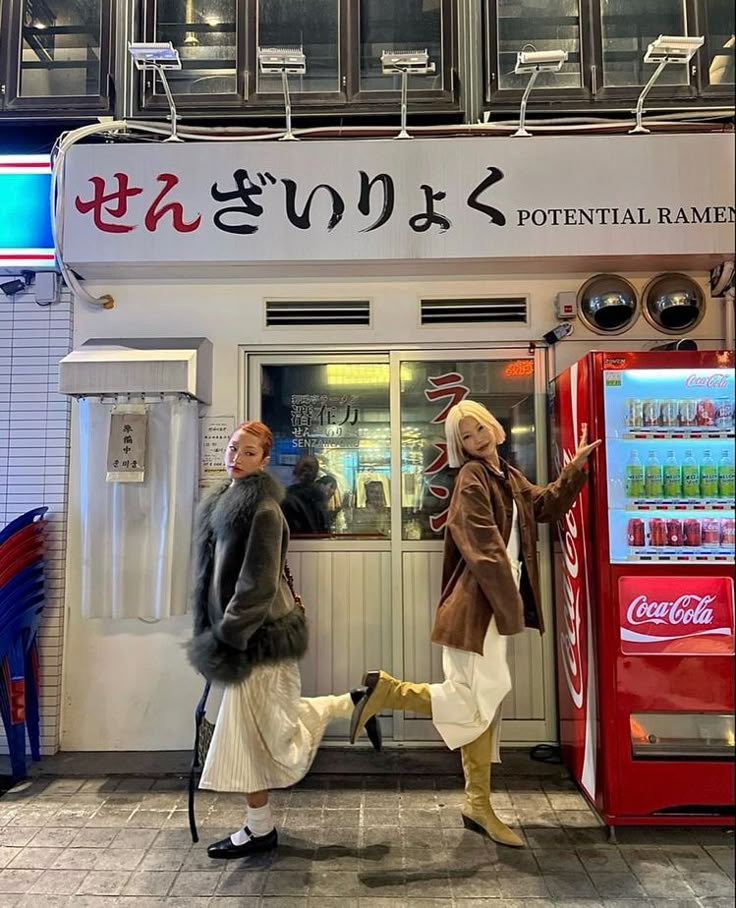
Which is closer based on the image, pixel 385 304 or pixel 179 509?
pixel 179 509

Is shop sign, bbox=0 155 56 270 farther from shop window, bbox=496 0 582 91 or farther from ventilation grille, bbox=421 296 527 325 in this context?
shop window, bbox=496 0 582 91

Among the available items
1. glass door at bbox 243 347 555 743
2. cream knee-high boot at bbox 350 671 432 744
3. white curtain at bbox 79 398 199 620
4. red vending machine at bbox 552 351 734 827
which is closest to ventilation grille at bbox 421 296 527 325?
glass door at bbox 243 347 555 743

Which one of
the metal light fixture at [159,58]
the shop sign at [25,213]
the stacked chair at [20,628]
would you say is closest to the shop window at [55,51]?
the metal light fixture at [159,58]

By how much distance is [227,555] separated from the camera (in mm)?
2598

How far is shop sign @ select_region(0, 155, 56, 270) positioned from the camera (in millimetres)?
3703

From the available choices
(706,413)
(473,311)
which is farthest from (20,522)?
(706,413)

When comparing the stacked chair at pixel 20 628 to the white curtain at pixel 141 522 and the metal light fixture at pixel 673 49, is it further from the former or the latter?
the metal light fixture at pixel 673 49

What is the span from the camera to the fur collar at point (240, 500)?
2.59m

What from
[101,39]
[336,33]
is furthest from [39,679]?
[336,33]

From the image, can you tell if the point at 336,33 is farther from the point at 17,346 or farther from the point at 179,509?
the point at 179,509

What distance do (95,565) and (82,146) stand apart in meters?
2.38

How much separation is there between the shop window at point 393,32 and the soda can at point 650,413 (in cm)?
265

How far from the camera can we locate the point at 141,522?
140 inches

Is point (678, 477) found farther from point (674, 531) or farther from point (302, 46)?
point (302, 46)
